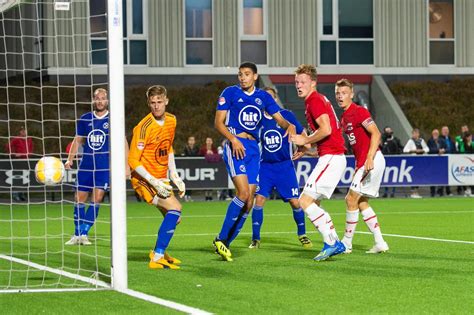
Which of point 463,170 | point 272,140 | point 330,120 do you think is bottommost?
point 463,170

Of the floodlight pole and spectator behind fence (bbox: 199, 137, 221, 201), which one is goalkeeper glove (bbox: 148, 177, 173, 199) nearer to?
the floodlight pole

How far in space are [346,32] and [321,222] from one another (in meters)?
28.9

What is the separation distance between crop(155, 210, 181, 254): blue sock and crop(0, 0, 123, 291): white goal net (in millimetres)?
570

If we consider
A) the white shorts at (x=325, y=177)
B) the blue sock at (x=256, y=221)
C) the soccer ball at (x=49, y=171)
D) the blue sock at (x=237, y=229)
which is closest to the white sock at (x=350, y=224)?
the white shorts at (x=325, y=177)

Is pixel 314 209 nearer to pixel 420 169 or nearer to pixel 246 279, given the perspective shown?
pixel 246 279

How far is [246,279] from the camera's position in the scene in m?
10.3

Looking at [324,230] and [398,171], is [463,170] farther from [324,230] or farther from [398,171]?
[324,230]

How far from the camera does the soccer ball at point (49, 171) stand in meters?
12.9

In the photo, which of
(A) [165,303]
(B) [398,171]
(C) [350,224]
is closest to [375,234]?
(C) [350,224]

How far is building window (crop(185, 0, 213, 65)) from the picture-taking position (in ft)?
128

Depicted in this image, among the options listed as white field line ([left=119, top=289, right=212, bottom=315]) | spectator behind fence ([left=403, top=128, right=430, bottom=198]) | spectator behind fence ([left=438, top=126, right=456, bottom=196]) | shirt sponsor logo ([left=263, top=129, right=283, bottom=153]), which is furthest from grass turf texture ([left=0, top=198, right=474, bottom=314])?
spectator behind fence ([left=438, top=126, right=456, bottom=196])

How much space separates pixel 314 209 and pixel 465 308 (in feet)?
13.8

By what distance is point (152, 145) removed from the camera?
1212 cm

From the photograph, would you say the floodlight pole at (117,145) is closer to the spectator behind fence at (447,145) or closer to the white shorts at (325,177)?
the white shorts at (325,177)
